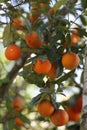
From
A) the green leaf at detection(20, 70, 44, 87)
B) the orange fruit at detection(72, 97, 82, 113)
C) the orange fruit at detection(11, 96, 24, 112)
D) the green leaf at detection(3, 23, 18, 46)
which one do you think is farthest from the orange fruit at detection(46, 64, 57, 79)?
the orange fruit at detection(11, 96, 24, 112)

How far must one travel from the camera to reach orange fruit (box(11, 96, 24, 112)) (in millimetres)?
3266

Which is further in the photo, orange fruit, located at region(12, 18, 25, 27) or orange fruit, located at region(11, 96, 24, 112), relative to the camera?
orange fruit, located at region(11, 96, 24, 112)

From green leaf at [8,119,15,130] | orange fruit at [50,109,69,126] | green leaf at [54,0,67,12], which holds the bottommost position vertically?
A: orange fruit at [50,109,69,126]

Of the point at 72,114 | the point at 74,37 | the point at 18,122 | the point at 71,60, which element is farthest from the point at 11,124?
the point at 71,60

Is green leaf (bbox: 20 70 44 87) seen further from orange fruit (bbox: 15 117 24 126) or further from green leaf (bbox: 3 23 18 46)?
orange fruit (bbox: 15 117 24 126)

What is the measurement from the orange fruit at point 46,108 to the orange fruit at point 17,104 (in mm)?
922

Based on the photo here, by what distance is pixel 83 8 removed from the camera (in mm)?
2455

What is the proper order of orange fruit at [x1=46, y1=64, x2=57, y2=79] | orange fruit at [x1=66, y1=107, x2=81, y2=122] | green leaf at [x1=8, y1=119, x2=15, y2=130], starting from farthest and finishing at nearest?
green leaf at [x1=8, y1=119, x2=15, y2=130]
orange fruit at [x1=66, y1=107, x2=81, y2=122]
orange fruit at [x1=46, y1=64, x2=57, y2=79]

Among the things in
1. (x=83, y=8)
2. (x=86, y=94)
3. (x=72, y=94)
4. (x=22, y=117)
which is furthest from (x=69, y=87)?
(x=86, y=94)

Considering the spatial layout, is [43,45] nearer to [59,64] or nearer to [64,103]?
[59,64]

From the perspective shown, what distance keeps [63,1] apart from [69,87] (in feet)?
3.84

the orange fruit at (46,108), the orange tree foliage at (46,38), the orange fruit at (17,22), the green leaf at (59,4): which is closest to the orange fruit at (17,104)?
the orange tree foliage at (46,38)

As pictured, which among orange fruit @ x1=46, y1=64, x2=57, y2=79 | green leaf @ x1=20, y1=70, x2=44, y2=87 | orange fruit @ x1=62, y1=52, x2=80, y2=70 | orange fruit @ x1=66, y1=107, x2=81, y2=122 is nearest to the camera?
orange fruit @ x1=62, y1=52, x2=80, y2=70

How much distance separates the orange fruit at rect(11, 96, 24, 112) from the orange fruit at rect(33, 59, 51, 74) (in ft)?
3.35
